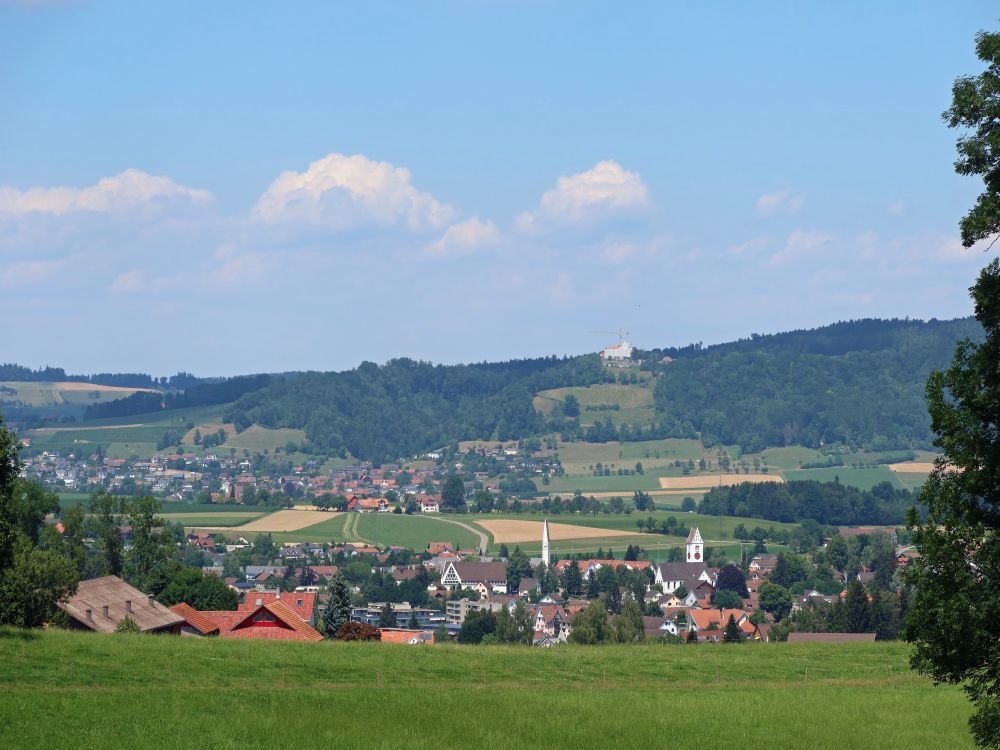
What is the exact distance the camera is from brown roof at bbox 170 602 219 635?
65.1m

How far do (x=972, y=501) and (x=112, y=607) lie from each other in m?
43.2

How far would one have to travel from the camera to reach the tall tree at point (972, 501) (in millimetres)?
25031

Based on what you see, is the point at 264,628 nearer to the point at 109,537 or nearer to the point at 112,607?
the point at 112,607

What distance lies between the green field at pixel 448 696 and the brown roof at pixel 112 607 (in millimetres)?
11585

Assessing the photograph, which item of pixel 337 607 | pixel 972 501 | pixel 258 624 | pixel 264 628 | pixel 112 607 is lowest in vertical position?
pixel 337 607

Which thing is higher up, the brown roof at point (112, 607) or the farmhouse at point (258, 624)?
the brown roof at point (112, 607)

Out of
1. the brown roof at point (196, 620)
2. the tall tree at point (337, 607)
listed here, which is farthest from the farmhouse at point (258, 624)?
the tall tree at point (337, 607)

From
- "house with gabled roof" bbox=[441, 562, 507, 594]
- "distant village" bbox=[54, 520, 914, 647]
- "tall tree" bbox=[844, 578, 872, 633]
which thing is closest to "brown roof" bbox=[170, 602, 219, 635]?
"distant village" bbox=[54, 520, 914, 647]

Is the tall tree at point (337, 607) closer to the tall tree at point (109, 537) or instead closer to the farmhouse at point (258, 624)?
the tall tree at point (109, 537)

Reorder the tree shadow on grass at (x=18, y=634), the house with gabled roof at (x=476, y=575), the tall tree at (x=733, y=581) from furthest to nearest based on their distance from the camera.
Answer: the house with gabled roof at (x=476, y=575), the tall tree at (x=733, y=581), the tree shadow on grass at (x=18, y=634)

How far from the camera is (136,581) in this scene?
7981 cm

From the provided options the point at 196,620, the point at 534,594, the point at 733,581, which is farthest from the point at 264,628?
the point at 733,581

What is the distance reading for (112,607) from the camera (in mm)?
61156

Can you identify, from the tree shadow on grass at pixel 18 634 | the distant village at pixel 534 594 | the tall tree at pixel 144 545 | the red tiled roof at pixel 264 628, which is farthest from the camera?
the distant village at pixel 534 594
